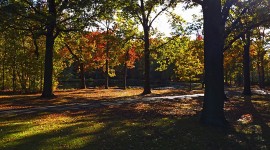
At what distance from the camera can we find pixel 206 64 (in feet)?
47.3

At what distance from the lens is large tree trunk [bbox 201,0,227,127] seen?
14141mm

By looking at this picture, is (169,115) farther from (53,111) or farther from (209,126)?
(53,111)

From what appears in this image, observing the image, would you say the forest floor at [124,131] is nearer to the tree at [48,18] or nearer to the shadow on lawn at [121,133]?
the shadow on lawn at [121,133]

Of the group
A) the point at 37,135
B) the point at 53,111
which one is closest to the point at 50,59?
the point at 53,111

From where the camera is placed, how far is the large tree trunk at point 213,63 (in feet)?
46.4

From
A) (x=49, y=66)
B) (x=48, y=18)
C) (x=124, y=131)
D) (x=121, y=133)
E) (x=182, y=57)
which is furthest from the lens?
(x=182, y=57)

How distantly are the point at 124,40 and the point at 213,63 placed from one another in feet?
71.7

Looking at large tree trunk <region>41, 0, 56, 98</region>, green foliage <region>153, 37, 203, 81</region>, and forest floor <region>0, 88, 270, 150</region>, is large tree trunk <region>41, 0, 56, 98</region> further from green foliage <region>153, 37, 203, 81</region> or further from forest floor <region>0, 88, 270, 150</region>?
green foliage <region>153, 37, 203, 81</region>

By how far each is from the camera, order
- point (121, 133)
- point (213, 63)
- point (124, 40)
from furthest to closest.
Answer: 1. point (124, 40)
2. point (213, 63)
3. point (121, 133)

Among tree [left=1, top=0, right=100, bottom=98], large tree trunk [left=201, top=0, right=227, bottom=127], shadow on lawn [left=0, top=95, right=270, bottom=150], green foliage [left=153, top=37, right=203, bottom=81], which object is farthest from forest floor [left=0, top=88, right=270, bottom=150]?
green foliage [left=153, top=37, right=203, bottom=81]

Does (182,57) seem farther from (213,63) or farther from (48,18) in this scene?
(213,63)

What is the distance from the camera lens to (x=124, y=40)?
35.3 metres

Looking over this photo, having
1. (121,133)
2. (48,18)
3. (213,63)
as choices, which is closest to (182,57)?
(48,18)

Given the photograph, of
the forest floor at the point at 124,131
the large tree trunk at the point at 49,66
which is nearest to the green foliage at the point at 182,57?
the large tree trunk at the point at 49,66
